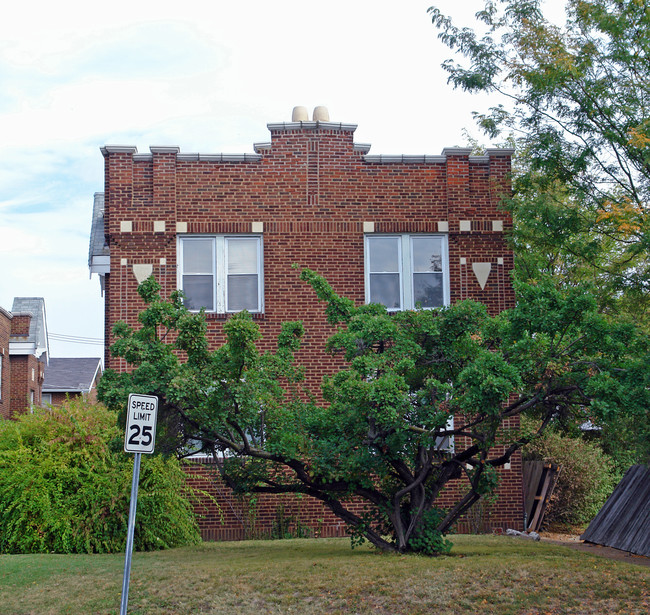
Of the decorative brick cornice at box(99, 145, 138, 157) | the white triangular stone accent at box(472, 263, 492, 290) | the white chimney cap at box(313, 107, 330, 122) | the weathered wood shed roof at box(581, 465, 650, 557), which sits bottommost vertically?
the weathered wood shed roof at box(581, 465, 650, 557)

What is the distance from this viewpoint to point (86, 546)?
634 inches

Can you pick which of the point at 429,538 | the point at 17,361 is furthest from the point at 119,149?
the point at 17,361

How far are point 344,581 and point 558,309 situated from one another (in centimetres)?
490

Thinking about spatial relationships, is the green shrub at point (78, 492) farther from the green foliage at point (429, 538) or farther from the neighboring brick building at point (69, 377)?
the neighboring brick building at point (69, 377)

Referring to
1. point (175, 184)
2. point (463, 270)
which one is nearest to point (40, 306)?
point (175, 184)

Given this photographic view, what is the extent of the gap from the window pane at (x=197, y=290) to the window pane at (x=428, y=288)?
4706mm

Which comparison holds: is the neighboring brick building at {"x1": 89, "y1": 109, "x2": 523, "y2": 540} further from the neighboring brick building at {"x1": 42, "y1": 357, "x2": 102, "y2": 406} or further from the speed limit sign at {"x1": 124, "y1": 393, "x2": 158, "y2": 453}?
the neighboring brick building at {"x1": 42, "y1": 357, "x2": 102, "y2": 406}

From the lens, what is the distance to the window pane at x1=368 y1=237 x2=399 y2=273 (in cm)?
2005

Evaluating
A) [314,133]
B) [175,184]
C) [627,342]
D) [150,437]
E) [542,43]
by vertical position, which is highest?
[542,43]

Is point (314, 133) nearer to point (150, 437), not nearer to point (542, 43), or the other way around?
point (542, 43)

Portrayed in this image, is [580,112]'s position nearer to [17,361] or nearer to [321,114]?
[321,114]

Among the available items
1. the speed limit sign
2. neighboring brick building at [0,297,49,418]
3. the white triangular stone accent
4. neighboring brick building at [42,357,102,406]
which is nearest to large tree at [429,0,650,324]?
the white triangular stone accent

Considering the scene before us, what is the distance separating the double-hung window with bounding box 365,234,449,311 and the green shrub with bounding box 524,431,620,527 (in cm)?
533

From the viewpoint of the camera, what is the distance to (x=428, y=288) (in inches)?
793
